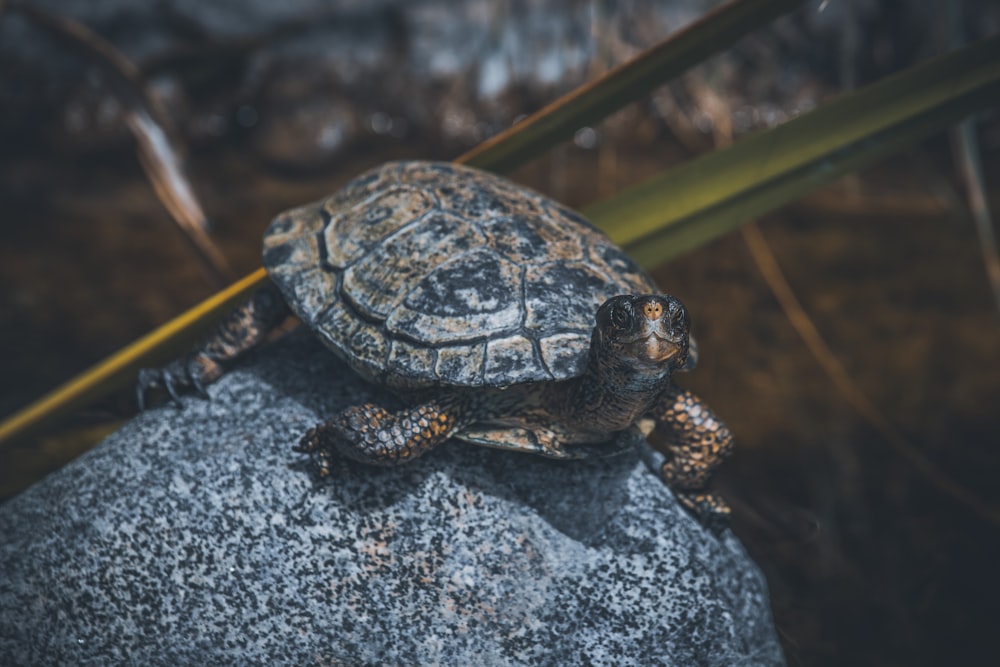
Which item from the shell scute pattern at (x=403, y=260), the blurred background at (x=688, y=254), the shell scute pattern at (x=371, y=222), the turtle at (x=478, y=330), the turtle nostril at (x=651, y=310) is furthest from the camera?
the blurred background at (x=688, y=254)

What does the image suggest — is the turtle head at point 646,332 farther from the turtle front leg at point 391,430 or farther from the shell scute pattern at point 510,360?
the turtle front leg at point 391,430

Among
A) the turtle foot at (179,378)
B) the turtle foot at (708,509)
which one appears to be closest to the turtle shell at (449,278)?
the turtle foot at (179,378)

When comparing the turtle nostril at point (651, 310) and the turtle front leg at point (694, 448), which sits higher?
the turtle nostril at point (651, 310)

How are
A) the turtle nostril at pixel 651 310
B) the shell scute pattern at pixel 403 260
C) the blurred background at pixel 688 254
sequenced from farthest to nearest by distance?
the blurred background at pixel 688 254 → the shell scute pattern at pixel 403 260 → the turtle nostril at pixel 651 310

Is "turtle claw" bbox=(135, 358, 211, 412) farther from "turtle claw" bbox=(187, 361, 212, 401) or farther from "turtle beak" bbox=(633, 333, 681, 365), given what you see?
"turtle beak" bbox=(633, 333, 681, 365)

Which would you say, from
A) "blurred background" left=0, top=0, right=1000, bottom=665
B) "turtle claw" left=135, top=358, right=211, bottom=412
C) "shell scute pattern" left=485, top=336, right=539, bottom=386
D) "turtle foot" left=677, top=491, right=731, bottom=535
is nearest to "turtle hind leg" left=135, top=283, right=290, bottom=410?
"turtle claw" left=135, top=358, right=211, bottom=412

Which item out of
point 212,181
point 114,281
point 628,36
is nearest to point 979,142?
point 628,36

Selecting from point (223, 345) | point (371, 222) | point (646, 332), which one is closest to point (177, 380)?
point (223, 345)

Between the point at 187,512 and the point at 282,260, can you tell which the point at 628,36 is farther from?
the point at 187,512

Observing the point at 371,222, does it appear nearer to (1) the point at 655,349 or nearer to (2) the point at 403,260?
(2) the point at 403,260
